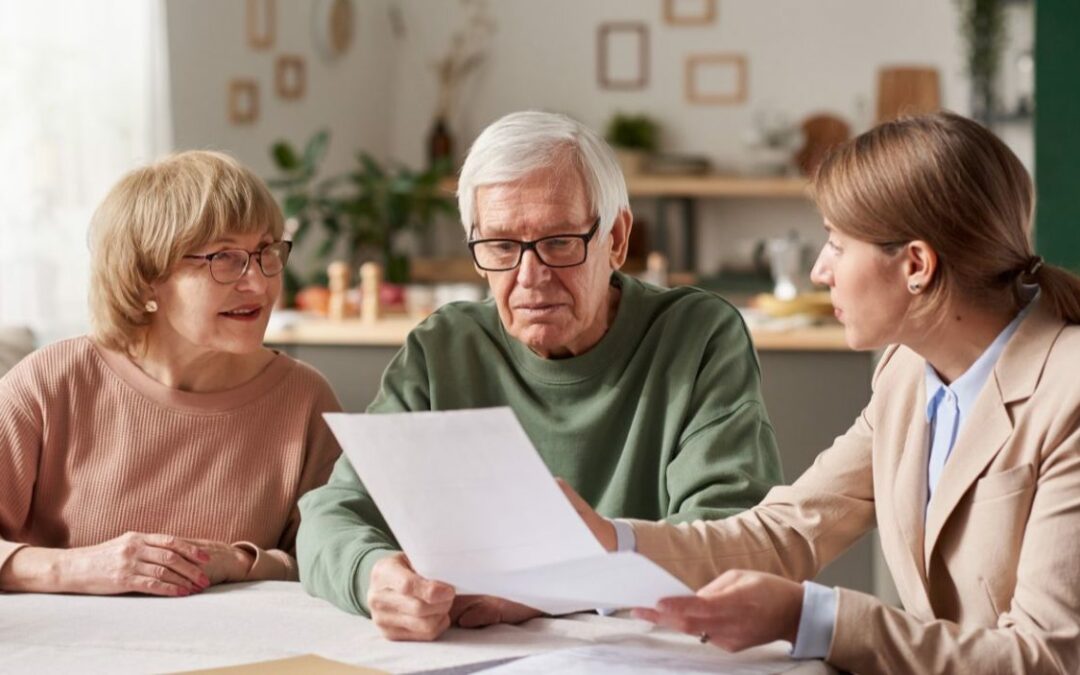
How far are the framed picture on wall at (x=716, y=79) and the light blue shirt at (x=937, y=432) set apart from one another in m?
6.15

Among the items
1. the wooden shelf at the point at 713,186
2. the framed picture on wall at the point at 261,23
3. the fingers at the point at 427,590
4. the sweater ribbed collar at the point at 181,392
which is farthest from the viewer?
the wooden shelf at the point at 713,186

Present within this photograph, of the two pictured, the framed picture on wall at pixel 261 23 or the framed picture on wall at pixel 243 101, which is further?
the framed picture on wall at pixel 261 23

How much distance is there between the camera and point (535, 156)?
184 centimetres

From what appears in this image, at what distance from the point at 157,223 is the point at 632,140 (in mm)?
5631

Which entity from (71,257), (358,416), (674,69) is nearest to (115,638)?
(358,416)

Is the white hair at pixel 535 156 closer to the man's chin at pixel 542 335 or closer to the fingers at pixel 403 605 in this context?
the man's chin at pixel 542 335

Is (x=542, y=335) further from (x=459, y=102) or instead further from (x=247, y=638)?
(x=459, y=102)

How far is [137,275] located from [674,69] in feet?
19.4

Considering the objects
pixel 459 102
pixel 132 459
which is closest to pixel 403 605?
pixel 132 459

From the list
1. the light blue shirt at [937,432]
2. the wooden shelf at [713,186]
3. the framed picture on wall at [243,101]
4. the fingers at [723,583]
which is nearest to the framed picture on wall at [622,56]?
the wooden shelf at [713,186]

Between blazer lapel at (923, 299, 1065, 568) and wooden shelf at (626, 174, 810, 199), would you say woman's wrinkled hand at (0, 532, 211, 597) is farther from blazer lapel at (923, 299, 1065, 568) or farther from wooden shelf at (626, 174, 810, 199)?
wooden shelf at (626, 174, 810, 199)

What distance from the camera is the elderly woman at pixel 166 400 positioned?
203cm

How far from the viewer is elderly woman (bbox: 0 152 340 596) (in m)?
2.03

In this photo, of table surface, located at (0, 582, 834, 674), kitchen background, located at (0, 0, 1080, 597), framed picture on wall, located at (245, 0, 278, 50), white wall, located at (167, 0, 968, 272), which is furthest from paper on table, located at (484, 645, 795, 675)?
white wall, located at (167, 0, 968, 272)
